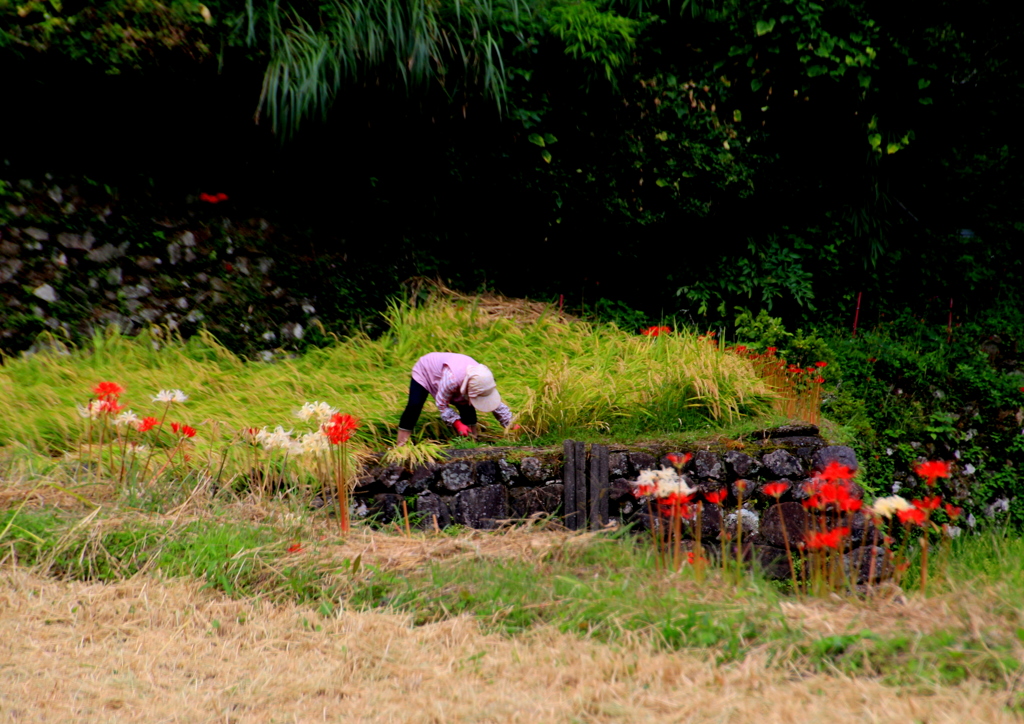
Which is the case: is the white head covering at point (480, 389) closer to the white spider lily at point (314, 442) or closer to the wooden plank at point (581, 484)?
the wooden plank at point (581, 484)

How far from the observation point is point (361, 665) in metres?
2.64

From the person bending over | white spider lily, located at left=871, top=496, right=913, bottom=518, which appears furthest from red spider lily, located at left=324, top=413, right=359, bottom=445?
white spider lily, located at left=871, top=496, right=913, bottom=518

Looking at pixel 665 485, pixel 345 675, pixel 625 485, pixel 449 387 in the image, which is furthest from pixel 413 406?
pixel 345 675

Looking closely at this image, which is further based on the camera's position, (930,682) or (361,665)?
(361,665)

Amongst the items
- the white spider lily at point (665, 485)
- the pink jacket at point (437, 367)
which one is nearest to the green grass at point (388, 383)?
the pink jacket at point (437, 367)

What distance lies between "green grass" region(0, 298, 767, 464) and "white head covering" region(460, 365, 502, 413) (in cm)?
30

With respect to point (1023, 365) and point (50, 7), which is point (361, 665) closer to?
point (50, 7)

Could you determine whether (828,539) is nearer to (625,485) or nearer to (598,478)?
(598,478)

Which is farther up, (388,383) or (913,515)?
(913,515)

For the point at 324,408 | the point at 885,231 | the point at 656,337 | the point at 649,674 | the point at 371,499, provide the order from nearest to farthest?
the point at 649,674
the point at 324,408
the point at 371,499
the point at 656,337
the point at 885,231

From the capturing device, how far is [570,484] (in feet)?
15.2

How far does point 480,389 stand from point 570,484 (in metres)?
0.75

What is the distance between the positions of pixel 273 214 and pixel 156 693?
527 centimetres

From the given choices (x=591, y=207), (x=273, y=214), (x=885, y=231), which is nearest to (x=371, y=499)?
(x=273, y=214)
